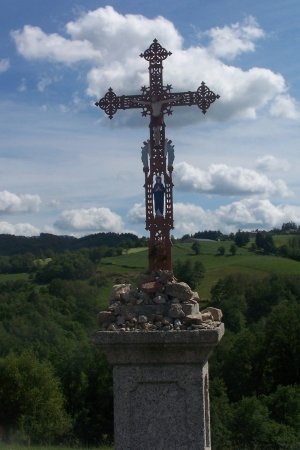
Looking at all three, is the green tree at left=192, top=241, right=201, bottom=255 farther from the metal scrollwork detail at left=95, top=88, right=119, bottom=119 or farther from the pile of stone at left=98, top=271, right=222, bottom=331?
the pile of stone at left=98, top=271, right=222, bottom=331

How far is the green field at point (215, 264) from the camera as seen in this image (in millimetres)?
73625

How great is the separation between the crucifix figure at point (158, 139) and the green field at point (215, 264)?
62.1m

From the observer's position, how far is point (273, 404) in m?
33.5

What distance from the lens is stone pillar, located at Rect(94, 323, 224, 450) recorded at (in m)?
6.66

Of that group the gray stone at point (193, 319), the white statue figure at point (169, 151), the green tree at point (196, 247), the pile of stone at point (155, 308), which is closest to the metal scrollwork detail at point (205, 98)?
the white statue figure at point (169, 151)

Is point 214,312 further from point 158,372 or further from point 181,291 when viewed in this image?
point 158,372

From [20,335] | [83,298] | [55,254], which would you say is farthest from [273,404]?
[55,254]

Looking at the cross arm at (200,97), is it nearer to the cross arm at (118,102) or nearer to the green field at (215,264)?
the cross arm at (118,102)

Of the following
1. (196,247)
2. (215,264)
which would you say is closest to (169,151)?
(215,264)

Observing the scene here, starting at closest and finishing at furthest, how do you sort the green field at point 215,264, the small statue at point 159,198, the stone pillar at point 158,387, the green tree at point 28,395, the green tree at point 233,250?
the stone pillar at point 158,387, the small statue at point 159,198, the green tree at point 28,395, the green field at point 215,264, the green tree at point 233,250

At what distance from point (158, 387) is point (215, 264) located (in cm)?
7486

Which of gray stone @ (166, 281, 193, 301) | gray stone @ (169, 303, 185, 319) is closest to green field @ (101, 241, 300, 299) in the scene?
gray stone @ (166, 281, 193, 301)

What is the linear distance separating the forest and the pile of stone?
1.39 feet

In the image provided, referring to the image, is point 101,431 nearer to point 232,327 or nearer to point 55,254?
point 232,327
